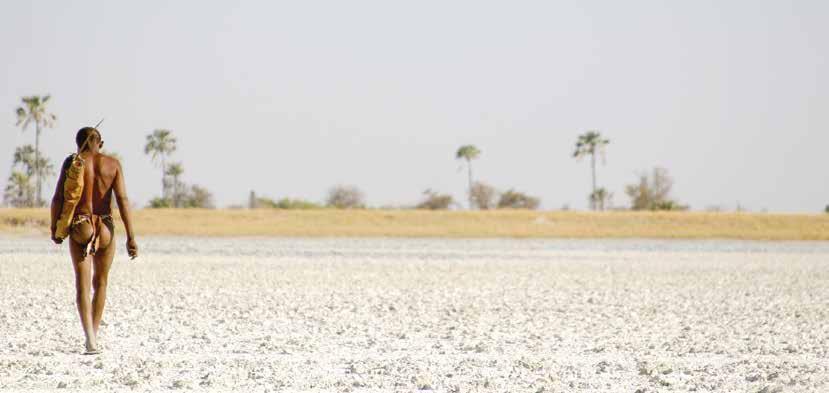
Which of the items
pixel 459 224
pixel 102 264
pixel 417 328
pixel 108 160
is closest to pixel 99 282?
pixel 102 264

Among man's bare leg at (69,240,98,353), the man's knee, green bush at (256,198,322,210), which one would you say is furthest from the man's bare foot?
green bush at (256,198,322,210)

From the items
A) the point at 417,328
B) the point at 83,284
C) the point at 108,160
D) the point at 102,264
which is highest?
the point at 108,160

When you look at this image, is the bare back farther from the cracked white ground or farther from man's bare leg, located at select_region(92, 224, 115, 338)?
the cracked white ground

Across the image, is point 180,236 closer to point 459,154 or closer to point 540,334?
point 540,334

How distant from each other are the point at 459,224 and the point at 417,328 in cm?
3753

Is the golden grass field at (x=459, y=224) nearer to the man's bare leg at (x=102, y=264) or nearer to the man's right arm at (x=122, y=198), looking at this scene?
the man's bare leg at (x=102, y=264)

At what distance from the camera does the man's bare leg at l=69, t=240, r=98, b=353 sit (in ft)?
31.0

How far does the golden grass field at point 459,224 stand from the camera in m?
45.6

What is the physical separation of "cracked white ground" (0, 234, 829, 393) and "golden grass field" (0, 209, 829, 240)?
18869 mm

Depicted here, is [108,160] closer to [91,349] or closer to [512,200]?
[91,349]

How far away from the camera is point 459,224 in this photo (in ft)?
165

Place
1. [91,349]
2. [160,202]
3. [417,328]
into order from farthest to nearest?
[160,202], [417,328], [91,349]

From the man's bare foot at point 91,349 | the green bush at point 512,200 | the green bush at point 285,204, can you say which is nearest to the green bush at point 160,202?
the green bush at point 285,204

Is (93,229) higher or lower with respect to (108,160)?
lower
